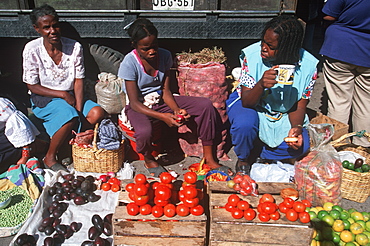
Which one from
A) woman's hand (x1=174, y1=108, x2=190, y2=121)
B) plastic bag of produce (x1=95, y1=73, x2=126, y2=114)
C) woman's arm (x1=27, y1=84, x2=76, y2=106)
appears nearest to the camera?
woman's hand (x1=174, y1=108, x2=190, y2=121)

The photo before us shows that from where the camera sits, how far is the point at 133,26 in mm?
3416

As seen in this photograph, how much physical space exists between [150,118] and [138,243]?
161 cm

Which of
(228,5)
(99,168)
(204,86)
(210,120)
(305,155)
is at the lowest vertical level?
→ (99,168)

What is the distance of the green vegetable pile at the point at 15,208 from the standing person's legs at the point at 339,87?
389 centimetres

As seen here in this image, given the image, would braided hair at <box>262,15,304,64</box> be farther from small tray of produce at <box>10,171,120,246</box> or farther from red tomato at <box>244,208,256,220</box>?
small tray of produce at <box>10,171,120,246</box>

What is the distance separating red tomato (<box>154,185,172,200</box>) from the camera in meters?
2.34

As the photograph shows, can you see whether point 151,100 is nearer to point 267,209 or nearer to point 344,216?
point 267,209

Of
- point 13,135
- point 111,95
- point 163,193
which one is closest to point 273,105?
point 163,193

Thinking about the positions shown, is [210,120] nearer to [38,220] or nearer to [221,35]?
[221,35]

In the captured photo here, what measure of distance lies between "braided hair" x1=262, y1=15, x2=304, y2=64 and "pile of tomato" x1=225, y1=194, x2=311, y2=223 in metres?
1.51

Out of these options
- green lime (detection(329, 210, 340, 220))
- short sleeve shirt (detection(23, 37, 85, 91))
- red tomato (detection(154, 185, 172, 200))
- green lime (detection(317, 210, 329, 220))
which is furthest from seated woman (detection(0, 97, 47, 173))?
green lime (detection(329, 210, 340, 220))

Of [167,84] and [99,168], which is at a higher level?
[167,84]

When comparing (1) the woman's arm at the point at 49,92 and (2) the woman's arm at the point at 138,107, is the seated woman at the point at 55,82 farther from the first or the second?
(2) the woman's arm at the point at 138,107

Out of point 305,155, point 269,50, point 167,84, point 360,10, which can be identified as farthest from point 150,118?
point 360,10
